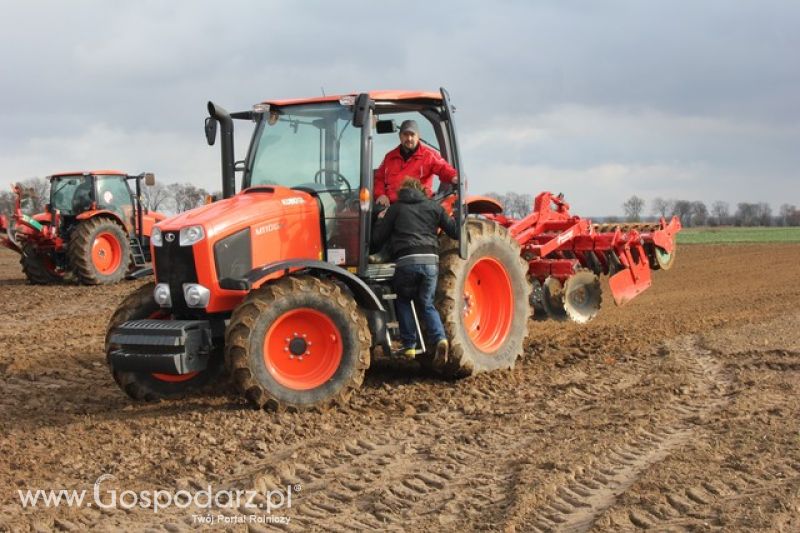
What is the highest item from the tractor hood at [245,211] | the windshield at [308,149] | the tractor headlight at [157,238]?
the windshield at [308,149]

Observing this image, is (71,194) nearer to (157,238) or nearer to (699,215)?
(157,238)

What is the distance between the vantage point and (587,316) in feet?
35.5

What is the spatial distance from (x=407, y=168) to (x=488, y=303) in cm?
162

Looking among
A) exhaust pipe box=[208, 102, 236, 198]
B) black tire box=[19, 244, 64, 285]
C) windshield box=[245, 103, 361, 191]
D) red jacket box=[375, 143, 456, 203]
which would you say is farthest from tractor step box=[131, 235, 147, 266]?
red jacket box=[375, 143, 456, 203]

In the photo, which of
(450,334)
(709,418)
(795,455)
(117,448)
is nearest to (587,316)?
(450,334)

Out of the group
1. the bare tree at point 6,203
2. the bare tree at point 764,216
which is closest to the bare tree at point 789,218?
the bare tree at point 764,216

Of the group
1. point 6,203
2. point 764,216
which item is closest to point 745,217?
point 764,216

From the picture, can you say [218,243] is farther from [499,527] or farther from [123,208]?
[123,208]

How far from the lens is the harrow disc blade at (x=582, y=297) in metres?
10.7

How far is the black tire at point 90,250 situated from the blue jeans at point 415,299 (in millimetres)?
11620

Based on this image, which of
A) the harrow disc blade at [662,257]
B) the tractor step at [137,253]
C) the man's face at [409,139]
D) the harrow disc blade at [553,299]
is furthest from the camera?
the tractor step at [137,253]

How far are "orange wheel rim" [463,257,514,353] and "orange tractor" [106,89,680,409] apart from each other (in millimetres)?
13

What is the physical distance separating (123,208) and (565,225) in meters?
10.8

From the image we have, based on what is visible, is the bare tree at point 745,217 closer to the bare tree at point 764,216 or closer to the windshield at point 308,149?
the bare tree at point 764,216
